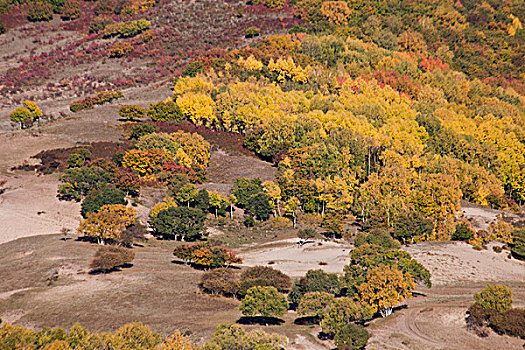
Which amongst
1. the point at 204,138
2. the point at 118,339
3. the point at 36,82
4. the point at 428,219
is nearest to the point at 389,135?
the point at 428,219

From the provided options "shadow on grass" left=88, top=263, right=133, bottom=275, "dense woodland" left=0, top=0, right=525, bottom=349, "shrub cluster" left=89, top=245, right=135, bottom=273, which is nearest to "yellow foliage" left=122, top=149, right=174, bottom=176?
"dense woodland" left=0, top=0, right=525, bottom=349

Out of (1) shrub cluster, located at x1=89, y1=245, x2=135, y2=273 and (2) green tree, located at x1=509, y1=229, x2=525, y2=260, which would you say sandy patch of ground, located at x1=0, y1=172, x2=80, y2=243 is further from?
(2) green tree, located at x1=509, y1=229, x2=525, y2=260

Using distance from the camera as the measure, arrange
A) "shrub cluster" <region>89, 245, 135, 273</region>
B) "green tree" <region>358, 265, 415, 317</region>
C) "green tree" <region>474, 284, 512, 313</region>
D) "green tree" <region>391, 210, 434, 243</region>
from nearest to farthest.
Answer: "green tree" <region>474, 284, 512, 313</region>, "green tree" <region>358, 265, 415, 317</region>, "shrub cluster" <region>89, 245, 135, 273</region>, "green tree" <region>391, 210, 434, 243</region>

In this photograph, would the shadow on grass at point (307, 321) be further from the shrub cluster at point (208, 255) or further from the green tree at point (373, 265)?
the shrub cluster at point (208, 255)

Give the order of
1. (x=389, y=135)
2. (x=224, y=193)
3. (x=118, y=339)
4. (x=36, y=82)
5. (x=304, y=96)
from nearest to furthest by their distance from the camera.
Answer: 1. (x=118, y=339)
2. (x=224, y=193)
3. (x=389, y=135)
4. (x=304, y=96)
5. (x=36, y=82)

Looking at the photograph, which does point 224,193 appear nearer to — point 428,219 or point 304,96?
point 428,219

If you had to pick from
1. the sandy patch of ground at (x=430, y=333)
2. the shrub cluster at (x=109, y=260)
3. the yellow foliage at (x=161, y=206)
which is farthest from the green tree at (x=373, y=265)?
the yellow foliage at (x=161, y=206)

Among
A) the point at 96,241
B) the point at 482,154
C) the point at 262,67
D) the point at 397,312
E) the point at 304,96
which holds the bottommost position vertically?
the point at 397,312
